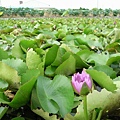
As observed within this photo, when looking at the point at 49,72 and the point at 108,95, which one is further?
the point at 49,72

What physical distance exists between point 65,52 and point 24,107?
0.62ft

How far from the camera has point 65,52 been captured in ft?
2.27

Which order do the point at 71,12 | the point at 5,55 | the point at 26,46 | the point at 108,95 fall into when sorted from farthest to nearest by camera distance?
the point at 71,12
the point at 26,46
the point at 5,55
the point at 108,95

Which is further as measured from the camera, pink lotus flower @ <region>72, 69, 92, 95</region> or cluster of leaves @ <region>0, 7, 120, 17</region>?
cluster of leaves @ <region>0, 7, 120, 17</region>

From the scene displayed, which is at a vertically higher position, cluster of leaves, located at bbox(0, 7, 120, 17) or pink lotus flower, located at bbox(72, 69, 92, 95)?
pink lotus flower, located at bbox(72, 69, 92, 95)

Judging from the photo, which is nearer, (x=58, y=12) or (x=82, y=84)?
(x=82, y=84)

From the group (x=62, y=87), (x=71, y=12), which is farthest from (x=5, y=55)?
(x=71, y=12)

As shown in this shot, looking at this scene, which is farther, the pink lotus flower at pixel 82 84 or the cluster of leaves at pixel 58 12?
the cluster of leaves at pixel 58 12

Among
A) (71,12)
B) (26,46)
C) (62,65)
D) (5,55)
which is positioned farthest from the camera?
(71,12)

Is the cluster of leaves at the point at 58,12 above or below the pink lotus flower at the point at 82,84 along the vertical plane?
below

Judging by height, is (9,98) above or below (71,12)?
above

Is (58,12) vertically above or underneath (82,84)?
underneath

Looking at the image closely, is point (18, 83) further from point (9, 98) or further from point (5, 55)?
point (5, 55)

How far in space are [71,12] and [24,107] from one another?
13.7 meters
